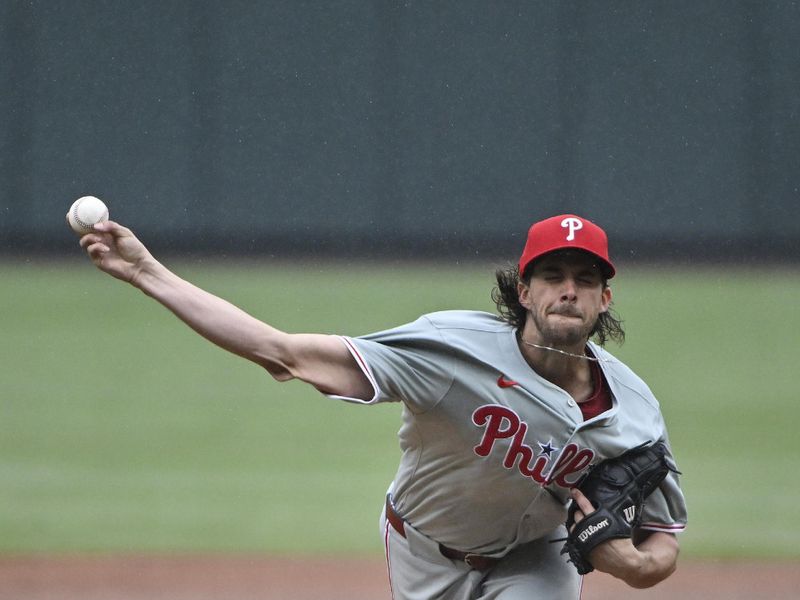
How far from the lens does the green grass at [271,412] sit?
7.88 m

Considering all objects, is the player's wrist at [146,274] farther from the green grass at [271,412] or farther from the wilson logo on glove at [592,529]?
the green grass at [271,412]

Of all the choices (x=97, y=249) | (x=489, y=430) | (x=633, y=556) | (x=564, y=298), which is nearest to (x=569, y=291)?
(x=564, y=298)

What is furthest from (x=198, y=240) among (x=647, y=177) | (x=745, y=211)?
(x=745, y=211)

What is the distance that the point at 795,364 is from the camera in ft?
38.8

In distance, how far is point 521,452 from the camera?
3.25 m

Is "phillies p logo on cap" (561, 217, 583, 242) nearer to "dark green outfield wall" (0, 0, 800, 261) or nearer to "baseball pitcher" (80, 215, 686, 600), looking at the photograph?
"baseball pitcher" (80, 215, 686, 600)

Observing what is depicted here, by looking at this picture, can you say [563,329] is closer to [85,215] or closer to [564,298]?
[564,298]

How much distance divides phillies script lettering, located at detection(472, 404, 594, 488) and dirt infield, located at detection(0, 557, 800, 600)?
10.3 ft

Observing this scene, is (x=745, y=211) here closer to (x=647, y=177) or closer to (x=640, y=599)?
(x=647, y=177)

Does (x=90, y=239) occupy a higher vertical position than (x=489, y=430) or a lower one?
higher

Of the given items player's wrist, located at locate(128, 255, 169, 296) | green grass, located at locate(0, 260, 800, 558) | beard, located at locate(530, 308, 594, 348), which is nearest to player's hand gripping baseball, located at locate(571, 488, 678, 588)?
beard, located at locate(530, 308, 594, 348)

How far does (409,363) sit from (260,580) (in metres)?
3.80

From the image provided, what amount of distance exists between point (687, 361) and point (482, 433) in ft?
28.0

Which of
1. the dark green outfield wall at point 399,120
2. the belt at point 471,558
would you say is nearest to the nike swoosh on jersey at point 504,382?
the belt at point 471,558
